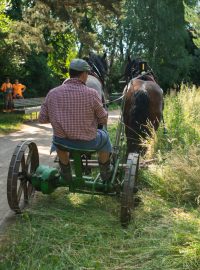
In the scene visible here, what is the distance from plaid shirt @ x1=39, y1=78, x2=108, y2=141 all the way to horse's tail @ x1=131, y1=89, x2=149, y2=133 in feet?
7.35

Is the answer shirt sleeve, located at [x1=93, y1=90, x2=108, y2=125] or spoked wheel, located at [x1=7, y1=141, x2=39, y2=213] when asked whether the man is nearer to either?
shirt sleeve, located at [x1=93, y1=90, x2=108, y2=125]

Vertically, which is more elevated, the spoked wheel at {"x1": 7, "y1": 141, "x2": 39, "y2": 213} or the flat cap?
the flat cap

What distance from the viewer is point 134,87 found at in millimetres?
7312

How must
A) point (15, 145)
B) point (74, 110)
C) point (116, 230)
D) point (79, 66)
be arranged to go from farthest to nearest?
point (15, 145)
point (79, 66)
point (74, 110)
point (116, 230)

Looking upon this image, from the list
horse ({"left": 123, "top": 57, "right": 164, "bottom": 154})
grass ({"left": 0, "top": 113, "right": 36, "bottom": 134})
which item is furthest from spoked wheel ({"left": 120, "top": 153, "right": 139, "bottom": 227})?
grass ({"left": 0, "top": 113, "right": 36, "bottom": 134})

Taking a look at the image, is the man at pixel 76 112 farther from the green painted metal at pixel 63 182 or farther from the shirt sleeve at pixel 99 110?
the green painted metal at pixel 63 182

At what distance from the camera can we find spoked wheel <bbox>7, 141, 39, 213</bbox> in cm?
498

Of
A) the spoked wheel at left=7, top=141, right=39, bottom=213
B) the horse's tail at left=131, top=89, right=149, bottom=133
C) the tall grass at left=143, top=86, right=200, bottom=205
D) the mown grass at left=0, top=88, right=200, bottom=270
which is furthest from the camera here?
the horse's tail at left=131, top=89, right=149, bottom=133

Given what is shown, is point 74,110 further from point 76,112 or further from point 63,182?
point 63,182

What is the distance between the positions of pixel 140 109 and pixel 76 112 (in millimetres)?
2438

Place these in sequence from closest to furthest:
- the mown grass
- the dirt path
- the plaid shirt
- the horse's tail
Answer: the mown grass → the plaid shirt → the dirt path → the horse's tail

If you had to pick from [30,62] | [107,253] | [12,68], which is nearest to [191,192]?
[107,253]

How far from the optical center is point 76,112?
4.79 metres

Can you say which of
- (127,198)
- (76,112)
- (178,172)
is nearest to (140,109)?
(178,172)
